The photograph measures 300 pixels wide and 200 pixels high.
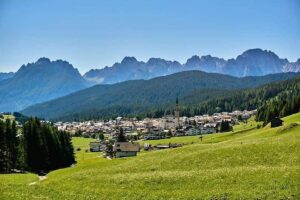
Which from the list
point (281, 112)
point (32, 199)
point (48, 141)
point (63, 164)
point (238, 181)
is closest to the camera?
point (32, 199)

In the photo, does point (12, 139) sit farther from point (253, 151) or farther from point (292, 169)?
point (292, 169)

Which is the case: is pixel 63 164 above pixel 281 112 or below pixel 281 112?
below

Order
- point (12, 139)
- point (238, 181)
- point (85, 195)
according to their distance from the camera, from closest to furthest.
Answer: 1. point (85, 195)
2. point (238, 181)
3. point (12, 139)

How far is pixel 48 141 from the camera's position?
87.5 m

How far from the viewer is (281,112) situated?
449 feet

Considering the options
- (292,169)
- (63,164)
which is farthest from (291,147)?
(63,164)

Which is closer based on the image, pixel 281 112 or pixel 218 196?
pixel 218 196

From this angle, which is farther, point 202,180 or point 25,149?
point 25,149

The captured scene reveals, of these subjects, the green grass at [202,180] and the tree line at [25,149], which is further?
the tree line at [25,149]

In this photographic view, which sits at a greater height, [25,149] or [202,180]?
[25,149]

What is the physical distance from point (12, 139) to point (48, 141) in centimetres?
993

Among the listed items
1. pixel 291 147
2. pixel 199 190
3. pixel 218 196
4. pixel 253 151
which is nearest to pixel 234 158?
pixel 253 151

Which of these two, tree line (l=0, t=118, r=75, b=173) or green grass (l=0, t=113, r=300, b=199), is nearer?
green grass (l=0, t=113, r=300, b=199)

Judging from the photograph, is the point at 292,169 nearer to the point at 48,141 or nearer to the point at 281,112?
the point at 48,141
